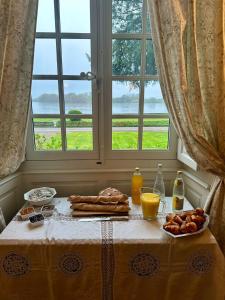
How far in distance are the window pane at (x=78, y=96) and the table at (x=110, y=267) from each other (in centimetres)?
86

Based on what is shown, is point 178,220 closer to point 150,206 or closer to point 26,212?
point 150,206

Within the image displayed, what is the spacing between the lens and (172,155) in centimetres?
165

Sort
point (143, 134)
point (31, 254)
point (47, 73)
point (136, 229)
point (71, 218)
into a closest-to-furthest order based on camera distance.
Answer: point (31, 254) < point (136, 229) < point (71, 218) < point (47, 73) < point (143, 134)

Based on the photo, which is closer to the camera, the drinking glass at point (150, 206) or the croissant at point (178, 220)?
the croissant at point (178, 220)

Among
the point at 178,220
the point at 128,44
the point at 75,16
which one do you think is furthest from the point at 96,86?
the point at 178,220

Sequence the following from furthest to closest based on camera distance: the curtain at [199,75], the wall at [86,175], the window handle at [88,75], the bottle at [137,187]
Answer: the wall at [86,175], the window handle at [88,75], the bottle at [137,187], the curtain at [199,75]

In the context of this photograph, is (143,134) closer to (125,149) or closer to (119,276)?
(125,149)

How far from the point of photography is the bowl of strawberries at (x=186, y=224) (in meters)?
1.02

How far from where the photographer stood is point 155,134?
1.65 m

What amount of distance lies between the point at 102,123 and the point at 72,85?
329mm

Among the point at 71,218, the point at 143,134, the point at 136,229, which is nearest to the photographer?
the point at 136,229

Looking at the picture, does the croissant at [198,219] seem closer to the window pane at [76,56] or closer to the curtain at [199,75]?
the curtain at [199,75]

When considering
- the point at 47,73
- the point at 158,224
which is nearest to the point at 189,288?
the point at 158,224

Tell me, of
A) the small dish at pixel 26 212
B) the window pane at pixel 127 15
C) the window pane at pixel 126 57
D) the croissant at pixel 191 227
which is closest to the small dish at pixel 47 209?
the small dish at pixel 26 212
